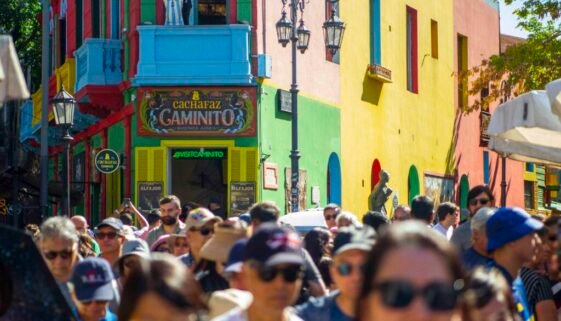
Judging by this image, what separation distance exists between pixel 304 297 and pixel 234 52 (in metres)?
19.2

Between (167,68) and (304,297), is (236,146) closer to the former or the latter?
(167,68)

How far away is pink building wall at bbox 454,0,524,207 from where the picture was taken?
43.4 m

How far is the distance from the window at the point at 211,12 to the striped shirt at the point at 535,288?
19.8 m

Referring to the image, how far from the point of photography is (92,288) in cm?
729

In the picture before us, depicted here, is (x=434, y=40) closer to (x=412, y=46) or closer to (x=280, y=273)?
(x=412, y=46)

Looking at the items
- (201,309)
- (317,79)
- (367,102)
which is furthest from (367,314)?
(367,102)

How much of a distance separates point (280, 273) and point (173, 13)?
22.6 meters

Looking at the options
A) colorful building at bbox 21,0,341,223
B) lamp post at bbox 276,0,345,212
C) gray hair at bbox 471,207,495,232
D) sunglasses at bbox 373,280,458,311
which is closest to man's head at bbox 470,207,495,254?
gray hair at bbox 471,207,495,232

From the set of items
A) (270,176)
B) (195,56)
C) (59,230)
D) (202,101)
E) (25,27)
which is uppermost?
(25,27)

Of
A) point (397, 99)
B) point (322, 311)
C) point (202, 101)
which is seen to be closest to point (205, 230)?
point (322, 311)

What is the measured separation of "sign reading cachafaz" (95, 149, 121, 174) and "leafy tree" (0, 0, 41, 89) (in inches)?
845

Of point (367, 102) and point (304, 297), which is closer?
point (304, 297)

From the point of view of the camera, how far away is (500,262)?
8180 millimetres

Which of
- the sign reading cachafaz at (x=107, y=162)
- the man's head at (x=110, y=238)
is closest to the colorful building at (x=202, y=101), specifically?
the sign reading cachafaz at (x=107, y=162)
